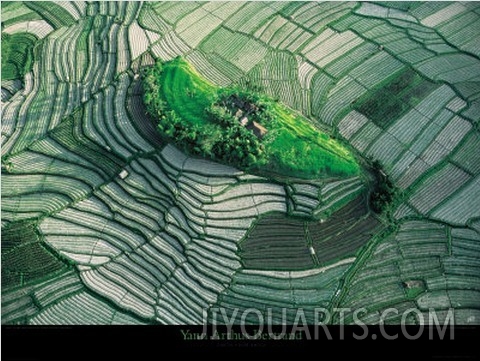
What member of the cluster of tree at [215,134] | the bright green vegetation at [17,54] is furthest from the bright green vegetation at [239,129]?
the bright green vegetation at [17,54]

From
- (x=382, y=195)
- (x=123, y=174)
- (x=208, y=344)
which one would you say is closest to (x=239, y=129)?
(x=123, y=174)

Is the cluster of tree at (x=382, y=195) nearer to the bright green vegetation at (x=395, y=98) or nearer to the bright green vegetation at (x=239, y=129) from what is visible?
the bright green vegetation at (x=239, y=129)

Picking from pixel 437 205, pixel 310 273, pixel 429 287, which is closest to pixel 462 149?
pixel 437 205

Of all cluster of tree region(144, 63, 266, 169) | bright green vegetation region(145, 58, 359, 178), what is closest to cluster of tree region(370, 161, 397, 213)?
bright green vegetation region(145, 58, 359, 178)

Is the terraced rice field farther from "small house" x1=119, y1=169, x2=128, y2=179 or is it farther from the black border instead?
the black border

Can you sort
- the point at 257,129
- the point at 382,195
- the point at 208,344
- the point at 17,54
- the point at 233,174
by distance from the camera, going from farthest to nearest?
the point at 17,54 < the point at 257,129 < the point at 233,174 < the point at 382,195 < the point at 208,344

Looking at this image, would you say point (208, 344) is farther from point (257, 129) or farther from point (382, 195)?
point (257, 129)
